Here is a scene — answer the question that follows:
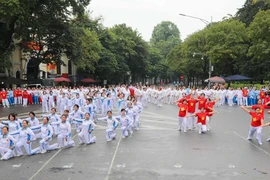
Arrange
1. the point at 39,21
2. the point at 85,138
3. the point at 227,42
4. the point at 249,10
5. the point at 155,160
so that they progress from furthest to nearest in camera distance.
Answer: the point at 249,10
the point at 227,42
the point at 39,21
the point at 85,138
the point at 155,160

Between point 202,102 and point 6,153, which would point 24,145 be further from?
point 202,102

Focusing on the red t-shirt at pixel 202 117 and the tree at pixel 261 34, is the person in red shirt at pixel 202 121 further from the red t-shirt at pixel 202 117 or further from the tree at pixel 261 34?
the tree at pixel 261 34

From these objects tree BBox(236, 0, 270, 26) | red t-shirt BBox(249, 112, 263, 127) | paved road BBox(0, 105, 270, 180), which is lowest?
paved road BBox(0, 105, 270, 180)

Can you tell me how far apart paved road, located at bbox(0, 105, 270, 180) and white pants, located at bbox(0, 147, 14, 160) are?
26cm

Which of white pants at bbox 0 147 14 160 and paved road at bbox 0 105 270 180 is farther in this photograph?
white pants at bbox 0 147 14 160

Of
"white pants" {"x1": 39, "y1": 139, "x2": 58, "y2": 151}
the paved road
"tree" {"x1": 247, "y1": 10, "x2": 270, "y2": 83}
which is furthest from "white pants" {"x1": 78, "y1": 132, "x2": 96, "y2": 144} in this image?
"tree" {"x1": 247, "y1": 10, "x2": 270, "y2": 83}

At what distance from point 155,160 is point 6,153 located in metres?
4.95

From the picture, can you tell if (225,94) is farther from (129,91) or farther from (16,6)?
(16,6)

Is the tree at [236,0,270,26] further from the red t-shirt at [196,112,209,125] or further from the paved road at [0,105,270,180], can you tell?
the paved road at [0,105,270,180]

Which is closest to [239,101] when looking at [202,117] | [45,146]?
[202,117]

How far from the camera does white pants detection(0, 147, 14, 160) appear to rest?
10398 mm

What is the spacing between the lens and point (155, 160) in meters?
9.92

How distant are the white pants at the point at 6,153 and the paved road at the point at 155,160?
262 mm

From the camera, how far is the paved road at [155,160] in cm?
853
